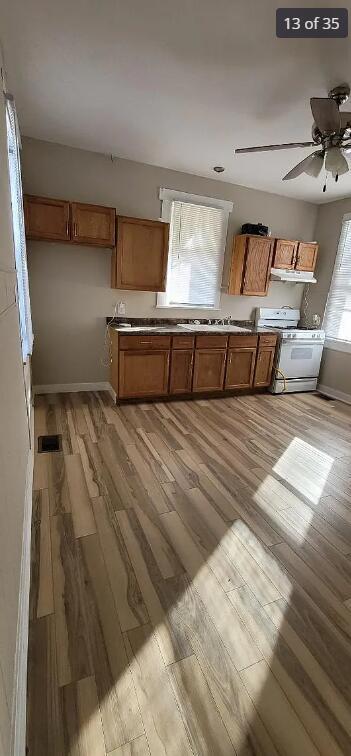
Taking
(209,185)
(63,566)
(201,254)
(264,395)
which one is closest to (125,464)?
(63,566)

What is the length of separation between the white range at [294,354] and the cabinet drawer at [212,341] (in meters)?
0.92

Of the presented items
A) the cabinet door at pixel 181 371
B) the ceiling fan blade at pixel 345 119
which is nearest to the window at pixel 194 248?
the cabinet door at pixel 181 371

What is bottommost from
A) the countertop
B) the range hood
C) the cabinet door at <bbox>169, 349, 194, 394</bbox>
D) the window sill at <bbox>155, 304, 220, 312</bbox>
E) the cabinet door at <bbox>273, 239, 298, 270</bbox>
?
the cabinet door at <bbox>169, 349, 194, 394</bbox>

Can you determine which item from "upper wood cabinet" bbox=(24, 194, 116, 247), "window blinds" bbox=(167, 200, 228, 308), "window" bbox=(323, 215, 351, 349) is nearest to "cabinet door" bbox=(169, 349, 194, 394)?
"window blinds" bbox=(167, 200, 228, 308)

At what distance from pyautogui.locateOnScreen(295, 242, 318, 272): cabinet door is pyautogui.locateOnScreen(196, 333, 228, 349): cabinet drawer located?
168cm

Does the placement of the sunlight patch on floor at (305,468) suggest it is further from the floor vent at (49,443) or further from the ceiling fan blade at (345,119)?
the ceiling fan blade at (345,119)

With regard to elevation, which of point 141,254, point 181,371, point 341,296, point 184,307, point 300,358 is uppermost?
point 141,254

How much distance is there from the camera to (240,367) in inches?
168

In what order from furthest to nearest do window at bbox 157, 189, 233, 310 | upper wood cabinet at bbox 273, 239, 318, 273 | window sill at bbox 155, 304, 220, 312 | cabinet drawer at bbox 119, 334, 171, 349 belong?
1. upper wood cabinet at bbox 273, 239, 318, 273
2. window sill at bbox 155, 304, 220, 312
3. window at bbox 157, 189, 233, 310
4. cabinet drawer at bbox 119, 334, 171, 349

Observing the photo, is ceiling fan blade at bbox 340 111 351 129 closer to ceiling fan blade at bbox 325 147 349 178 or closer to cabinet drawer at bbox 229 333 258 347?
ceiling fan blade at bbox 325 147 349 178

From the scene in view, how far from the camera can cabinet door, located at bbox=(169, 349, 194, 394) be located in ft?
12.6

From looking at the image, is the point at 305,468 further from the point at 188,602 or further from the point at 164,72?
the point at 164,72

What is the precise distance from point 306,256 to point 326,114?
2861mm

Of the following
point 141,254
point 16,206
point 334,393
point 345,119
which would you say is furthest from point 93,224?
point 334,393
